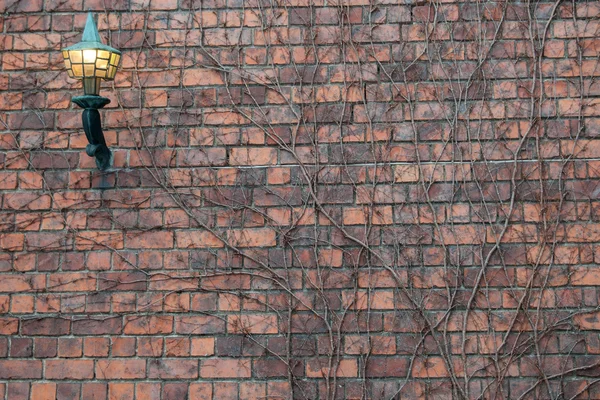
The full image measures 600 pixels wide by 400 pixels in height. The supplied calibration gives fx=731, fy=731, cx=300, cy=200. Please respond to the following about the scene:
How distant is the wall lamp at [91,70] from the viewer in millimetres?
2805

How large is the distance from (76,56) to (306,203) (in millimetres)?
1073

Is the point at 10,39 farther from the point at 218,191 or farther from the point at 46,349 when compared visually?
the point at 46,349

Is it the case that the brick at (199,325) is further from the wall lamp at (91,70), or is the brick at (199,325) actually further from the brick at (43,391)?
the wall lamp at (91,70)

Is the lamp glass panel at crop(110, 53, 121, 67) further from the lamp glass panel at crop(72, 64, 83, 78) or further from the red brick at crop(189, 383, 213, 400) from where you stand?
the red brick at crop(189, 383, 213, 400)

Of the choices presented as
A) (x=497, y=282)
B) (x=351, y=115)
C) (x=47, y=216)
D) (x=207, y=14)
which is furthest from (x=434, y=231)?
(x=47, y=216)

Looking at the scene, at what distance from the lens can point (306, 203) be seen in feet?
9.94

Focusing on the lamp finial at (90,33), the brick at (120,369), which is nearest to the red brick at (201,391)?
the brick at (120,369)

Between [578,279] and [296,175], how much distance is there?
1211mm

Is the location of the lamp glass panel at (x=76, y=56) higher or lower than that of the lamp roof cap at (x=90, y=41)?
lower

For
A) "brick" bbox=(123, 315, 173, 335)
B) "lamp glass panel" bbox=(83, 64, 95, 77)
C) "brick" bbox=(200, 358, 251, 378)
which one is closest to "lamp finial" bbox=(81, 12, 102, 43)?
"lamp glass panel" bbox=(83, 64, 95, 77)

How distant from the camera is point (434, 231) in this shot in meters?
2.99

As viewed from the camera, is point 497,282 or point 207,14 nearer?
point 497,282

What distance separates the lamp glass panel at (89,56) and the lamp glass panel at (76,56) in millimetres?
16

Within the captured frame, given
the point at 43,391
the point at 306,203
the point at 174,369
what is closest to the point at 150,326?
the point at 174,369
